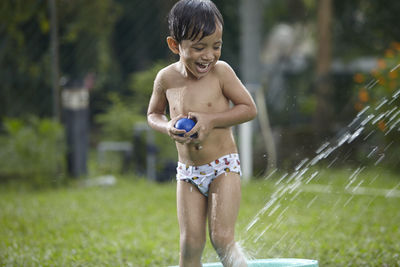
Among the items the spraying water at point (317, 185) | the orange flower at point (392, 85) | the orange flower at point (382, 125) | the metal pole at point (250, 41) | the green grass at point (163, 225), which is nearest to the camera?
the green grass at point (163, 225)

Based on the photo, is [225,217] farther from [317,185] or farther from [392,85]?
[392,85]

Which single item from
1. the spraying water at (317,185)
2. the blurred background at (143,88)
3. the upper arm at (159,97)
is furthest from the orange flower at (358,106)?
the upper arm at (159,97)

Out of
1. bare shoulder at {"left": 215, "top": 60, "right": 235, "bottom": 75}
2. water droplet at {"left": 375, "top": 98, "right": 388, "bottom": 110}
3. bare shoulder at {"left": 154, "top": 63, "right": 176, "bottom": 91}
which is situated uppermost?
bare shoulder at {"left": 215, "top": 60, "right": 235, "bottom": 75}

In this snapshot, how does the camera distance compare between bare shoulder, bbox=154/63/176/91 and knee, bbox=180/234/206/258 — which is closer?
knee, bbox=180/234/206/258

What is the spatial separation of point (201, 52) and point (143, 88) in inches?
357

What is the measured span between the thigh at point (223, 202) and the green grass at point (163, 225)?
0.79 meters

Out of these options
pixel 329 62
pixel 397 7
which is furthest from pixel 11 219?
pixel 397 7

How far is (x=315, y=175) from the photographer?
8398 millimetres

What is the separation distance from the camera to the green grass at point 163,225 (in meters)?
4.18

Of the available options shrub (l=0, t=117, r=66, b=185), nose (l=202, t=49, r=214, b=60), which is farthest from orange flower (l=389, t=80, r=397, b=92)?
nose (l=202, t=49, r=214, b=60)

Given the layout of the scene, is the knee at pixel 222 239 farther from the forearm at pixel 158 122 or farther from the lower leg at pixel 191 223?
the forearm at pixel 158 122

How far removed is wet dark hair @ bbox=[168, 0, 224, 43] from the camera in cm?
274

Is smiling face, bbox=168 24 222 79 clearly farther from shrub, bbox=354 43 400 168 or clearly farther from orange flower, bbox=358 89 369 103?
orange flower, bbox=358 89 369 103

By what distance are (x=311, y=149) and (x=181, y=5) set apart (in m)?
7.60
